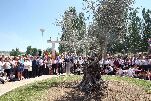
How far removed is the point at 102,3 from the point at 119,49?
76.9 meters

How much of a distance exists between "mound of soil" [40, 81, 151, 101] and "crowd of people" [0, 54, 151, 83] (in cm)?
821

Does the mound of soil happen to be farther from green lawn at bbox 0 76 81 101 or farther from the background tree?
the background tree

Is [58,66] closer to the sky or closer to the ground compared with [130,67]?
closer to the sky

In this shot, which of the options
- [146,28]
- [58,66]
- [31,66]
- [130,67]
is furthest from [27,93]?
[146,28]

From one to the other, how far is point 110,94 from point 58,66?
51.5 ft

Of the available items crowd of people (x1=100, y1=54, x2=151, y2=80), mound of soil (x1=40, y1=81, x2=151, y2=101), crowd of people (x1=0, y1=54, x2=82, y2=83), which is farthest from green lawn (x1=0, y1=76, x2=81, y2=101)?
crowd of people (x1=100, y1=54, x2=151, y2=80)

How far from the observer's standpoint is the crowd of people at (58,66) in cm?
2912

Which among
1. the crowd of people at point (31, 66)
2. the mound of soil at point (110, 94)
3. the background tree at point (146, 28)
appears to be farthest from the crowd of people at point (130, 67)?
the background tree at point (146, 28)

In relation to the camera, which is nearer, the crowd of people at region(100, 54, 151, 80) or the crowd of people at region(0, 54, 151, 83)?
the crowd of people at region(0, 54, 151, 83)

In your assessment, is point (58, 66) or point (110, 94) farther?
point (58, 66)

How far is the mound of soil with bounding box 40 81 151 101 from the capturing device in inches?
719

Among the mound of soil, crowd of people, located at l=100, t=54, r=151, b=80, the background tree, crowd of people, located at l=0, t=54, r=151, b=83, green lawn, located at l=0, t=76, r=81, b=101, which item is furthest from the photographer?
the background tree

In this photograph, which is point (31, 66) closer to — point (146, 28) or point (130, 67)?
point (130, 67)

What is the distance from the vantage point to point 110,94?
18.7m
